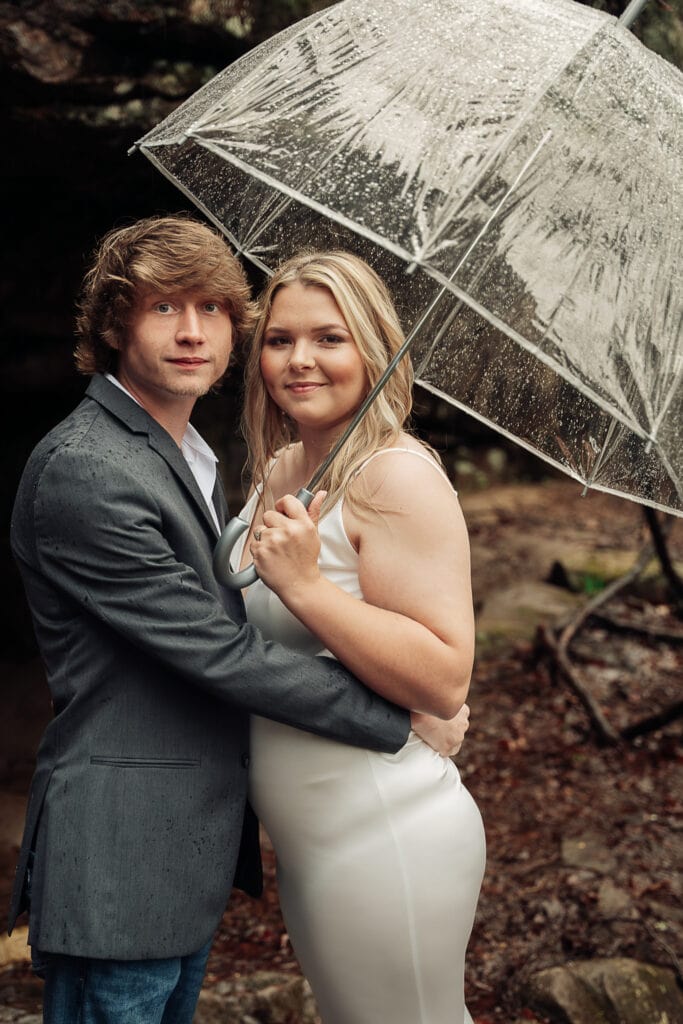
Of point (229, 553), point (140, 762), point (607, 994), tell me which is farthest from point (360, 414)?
point (607, 994)

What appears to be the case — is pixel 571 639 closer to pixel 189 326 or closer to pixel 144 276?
pixel 189 326

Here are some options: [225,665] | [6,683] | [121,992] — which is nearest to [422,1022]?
[121,992]

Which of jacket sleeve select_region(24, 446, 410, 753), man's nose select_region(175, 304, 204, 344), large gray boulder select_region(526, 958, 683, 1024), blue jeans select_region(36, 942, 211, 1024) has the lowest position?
large gray boulder select_region(526, 958, 683, 1024)

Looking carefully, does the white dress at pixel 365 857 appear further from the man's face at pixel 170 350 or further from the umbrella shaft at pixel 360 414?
the man's face at pixel 170 350

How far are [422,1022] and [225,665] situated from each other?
106cm

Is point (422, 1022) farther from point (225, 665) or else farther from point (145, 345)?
point (145, 345)

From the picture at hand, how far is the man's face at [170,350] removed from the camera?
2.45 m

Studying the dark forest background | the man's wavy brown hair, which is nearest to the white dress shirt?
the man's wavy brown hair

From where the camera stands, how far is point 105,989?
2264 millimetres

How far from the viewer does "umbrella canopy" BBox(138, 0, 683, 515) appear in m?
2.19

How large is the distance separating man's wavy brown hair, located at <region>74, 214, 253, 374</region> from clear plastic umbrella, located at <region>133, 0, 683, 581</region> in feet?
0.75

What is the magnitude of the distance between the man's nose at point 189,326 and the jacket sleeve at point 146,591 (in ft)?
1.27

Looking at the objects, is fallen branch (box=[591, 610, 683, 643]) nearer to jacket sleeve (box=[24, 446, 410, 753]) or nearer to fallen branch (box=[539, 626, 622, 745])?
fallen branch (box=[539, 626, 622, 745])

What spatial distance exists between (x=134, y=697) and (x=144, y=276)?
997mm
